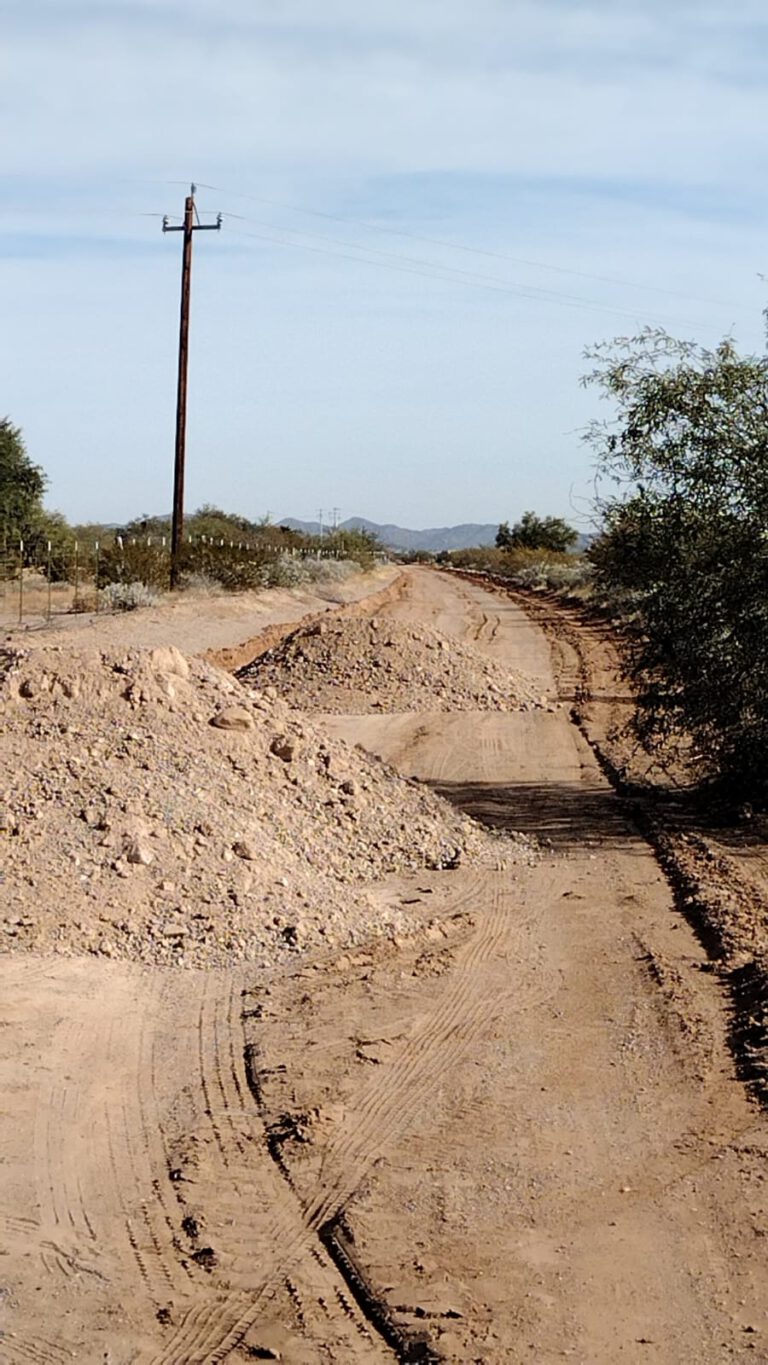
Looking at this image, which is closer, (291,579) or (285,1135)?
(285,1135)

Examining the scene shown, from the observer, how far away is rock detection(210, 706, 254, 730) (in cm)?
1263

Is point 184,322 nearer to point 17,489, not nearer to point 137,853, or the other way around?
point 17,489

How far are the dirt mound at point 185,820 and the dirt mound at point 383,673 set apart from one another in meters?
8.86

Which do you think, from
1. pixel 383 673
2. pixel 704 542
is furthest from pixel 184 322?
pixel 704 542

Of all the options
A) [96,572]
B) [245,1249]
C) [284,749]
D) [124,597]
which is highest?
[96,572]

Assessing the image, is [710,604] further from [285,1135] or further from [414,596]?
[414,596]

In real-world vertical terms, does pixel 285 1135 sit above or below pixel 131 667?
below

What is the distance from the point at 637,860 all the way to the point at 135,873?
14.8ft

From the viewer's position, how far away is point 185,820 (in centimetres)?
1114

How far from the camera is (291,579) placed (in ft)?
157

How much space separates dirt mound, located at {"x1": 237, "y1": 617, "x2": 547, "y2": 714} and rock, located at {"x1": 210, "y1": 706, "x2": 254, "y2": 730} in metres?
9.38

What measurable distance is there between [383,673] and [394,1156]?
55.9 feet

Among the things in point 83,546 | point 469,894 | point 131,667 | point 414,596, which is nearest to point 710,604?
point 469,894

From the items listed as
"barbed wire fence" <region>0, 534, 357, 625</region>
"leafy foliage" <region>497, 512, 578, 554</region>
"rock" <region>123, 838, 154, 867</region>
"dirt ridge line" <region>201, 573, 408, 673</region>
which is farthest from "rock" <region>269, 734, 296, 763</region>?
"leafy foliage" <region>497, 512, 578, 554</region>
